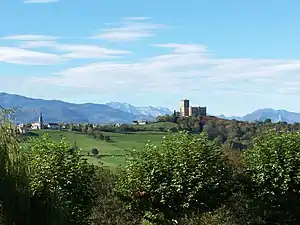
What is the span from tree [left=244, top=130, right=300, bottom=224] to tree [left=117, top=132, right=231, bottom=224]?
1076mm

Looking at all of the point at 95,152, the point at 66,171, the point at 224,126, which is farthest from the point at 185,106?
the point at 66,171

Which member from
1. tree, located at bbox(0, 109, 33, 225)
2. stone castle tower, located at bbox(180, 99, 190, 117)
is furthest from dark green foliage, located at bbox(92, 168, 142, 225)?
stone castle tower, located at bbox(180, 99, 190, 117)

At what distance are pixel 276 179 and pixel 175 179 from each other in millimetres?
3416

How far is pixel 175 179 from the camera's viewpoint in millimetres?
17531

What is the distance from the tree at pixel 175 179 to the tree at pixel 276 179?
108cm

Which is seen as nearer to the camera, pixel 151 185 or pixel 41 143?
pixel 41 143

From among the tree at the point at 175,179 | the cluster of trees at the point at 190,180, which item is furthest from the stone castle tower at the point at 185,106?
the tree at the point at 175,179

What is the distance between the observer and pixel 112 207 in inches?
842

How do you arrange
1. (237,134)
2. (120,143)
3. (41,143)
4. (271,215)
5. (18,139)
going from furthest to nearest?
(120,143), (237,134), (271,215), (41,143), (18,139)

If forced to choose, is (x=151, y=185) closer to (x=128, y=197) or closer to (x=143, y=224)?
(x=128, y=197)

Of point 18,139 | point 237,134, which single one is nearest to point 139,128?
point 237,134

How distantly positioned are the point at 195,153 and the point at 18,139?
8367 mm

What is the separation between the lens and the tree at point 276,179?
60.8ft

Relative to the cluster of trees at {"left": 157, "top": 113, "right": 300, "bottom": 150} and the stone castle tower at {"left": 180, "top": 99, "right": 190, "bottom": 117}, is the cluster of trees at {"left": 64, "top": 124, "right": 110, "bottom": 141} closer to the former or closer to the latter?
the cluster of trees at {"left": 157, "top": 113, "right": 300, "bottom": 150}
